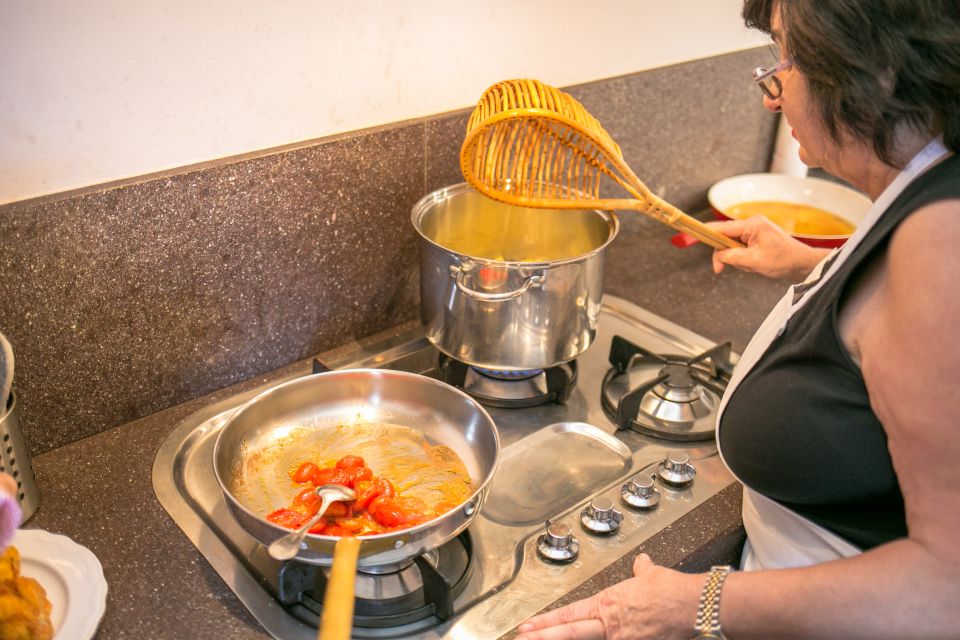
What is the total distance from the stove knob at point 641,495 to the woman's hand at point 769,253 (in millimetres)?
353

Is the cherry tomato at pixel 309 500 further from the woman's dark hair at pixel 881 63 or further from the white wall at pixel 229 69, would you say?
the woman's dark hair at pixel 881 63

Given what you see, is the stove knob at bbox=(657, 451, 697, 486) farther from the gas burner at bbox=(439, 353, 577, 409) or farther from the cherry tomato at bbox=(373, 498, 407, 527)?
the cherry tomato at bbox=(373, 498, 407, 527)

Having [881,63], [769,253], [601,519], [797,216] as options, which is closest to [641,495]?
[601,519]

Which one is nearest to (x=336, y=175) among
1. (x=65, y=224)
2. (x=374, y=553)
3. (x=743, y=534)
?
(x=65, y=224)

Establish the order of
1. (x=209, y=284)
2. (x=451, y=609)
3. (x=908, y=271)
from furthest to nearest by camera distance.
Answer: (x=209, y=284)
(x=451, y=609)
(x=908, y=271)

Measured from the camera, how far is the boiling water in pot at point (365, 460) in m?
0.96

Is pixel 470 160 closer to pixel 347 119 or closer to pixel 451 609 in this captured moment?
pixel 347 119

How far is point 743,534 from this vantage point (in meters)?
0.99

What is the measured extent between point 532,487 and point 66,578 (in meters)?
0.49

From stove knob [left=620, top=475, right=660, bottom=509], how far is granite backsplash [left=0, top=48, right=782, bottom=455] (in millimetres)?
425

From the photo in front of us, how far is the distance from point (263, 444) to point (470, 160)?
40 cm

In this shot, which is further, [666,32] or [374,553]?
[666,32]

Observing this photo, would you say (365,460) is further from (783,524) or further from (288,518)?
(783,524)

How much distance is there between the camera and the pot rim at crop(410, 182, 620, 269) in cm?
100
